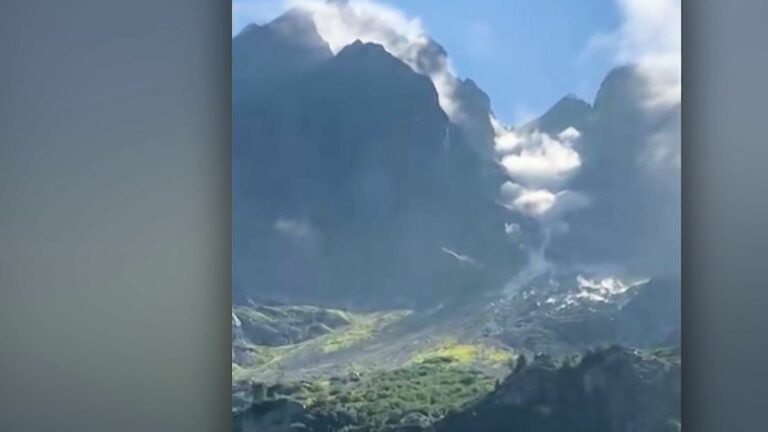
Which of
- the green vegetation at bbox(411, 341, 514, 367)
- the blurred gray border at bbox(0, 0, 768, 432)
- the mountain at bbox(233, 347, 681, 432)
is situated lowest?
the mountain at bbox(233, 347, 681, 432)

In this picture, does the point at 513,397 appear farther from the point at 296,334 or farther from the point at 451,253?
the point at 296,334

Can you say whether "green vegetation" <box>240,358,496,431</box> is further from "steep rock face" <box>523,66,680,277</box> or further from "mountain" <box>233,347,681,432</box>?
"steep rock face" <box>523,66,680,277</box>

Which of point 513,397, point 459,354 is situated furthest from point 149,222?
point 513,397

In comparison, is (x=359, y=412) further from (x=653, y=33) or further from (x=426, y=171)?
(x=653, y=33)

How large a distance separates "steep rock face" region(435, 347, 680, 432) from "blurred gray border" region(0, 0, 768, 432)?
12cm

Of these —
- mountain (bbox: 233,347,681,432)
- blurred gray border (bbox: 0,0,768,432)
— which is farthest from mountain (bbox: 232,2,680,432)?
blurred gray border (bbox: 0,0,768,432)

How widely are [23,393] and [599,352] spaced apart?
75.5 inches

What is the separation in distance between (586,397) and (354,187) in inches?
41.0

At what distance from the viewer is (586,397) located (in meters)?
2.96

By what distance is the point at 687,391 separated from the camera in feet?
9.80

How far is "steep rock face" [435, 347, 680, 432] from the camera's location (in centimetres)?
294

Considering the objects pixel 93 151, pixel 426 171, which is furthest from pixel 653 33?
pixel 93 151

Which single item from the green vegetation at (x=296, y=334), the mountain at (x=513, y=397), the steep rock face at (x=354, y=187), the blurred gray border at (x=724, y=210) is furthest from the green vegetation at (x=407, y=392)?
the blurred gray border at (x=724, y=210)

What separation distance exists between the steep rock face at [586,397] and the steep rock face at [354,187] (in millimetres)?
364
